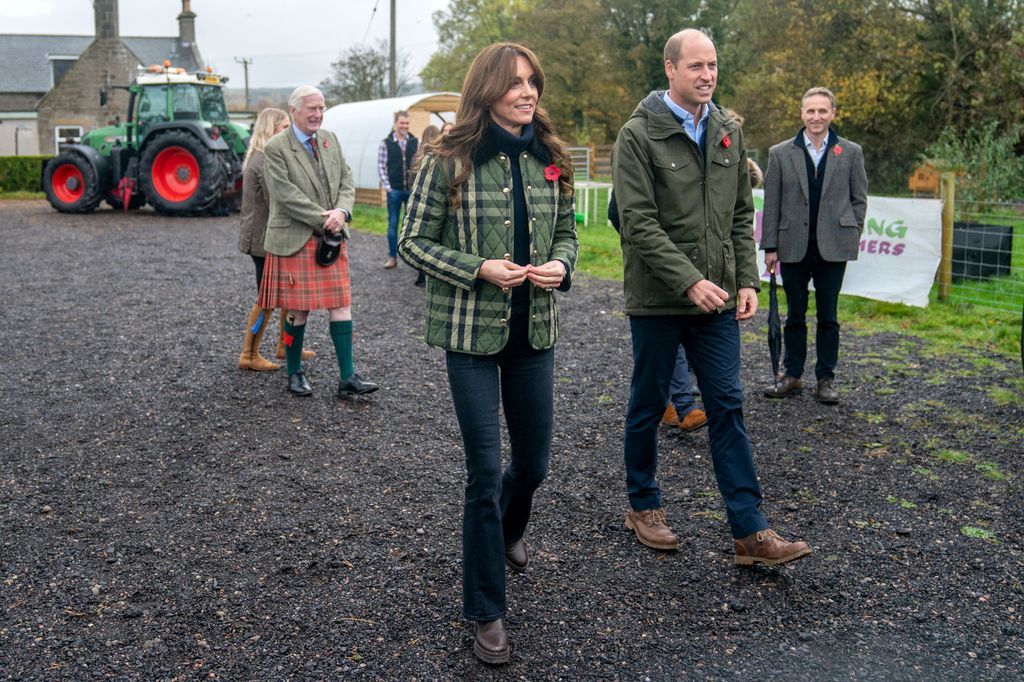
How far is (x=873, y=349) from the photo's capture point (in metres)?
8.47

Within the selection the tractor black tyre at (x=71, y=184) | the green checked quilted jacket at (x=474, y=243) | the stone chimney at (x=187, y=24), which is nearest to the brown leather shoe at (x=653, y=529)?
the green checked quilted jacket at (x=474, y=243)

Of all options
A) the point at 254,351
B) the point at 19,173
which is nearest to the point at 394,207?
the point at 254,351

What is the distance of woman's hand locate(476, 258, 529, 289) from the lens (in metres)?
3.28

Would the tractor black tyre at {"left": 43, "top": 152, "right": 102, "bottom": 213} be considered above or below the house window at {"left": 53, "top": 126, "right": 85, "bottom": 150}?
below

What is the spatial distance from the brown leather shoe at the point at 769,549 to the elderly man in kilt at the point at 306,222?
3.29 meters

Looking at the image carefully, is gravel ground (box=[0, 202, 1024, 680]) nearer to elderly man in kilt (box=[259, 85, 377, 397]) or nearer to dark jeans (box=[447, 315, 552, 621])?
dark jeans (box=[447, 315, 552, 621])

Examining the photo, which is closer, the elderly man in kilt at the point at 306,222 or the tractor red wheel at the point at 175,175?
the elderly man in kilt at the point at 306,222

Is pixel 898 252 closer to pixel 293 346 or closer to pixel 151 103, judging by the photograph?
pixel 293 346

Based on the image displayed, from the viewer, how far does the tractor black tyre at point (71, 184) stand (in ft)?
72.2

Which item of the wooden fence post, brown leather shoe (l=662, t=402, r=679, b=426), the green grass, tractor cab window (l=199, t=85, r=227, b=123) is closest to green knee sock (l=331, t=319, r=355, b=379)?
brown leather shoe (l=662, t=402, r=679, b=426)

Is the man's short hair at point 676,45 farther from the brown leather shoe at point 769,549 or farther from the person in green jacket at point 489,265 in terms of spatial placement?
the brown leather shoe at point 769,549

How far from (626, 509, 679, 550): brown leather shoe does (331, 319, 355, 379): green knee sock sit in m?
2.82

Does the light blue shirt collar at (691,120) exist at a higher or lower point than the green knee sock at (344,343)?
higher

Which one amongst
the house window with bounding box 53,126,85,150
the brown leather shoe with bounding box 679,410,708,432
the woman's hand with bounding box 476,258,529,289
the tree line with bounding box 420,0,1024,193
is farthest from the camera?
the house window with bounding box 53,126,85,150
